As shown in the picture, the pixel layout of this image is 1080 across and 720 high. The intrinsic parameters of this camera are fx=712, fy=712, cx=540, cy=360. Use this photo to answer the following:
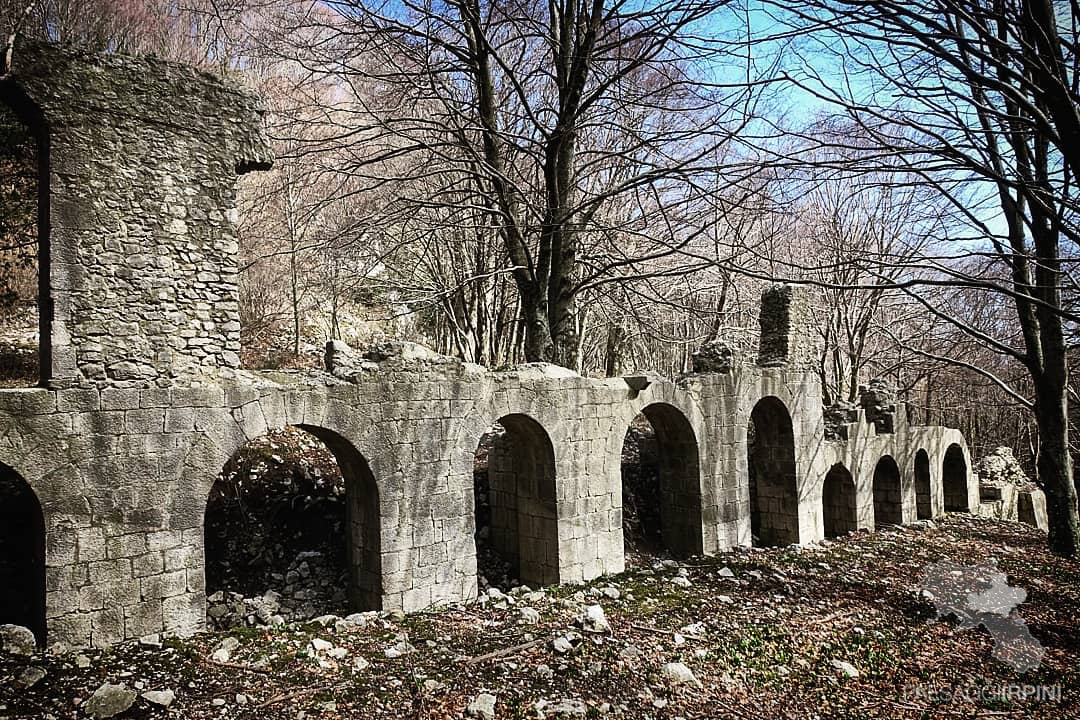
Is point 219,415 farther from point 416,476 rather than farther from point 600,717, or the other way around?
point 600,717

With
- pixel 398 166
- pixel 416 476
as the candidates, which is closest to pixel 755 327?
pixel 398 166

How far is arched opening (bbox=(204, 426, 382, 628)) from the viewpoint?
8141 mm

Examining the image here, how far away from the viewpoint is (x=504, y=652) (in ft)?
21.7

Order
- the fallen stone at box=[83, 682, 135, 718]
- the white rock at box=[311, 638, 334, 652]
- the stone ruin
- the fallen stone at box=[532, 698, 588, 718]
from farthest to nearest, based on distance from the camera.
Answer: the white rock at box=[311, 638, 334, 652] < the stone ruin < the fallen stone at box=[532, 698, 588, 718] < the fallen stone at box=[83, 682, 135, 718]

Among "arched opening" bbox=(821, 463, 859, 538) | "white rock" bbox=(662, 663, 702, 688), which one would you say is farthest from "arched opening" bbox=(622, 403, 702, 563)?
"white rock" bbox=(662, 663, 702, 688)

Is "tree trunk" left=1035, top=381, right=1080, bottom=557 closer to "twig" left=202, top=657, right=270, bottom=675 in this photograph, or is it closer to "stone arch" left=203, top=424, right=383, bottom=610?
"stone arch" left=203, top=424, right=383, bottom=610

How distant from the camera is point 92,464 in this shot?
6355 mm

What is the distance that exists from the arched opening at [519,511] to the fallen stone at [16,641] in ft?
17.0

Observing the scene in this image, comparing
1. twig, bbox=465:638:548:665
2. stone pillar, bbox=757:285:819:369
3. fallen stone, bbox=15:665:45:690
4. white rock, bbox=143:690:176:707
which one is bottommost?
twig, bbox=465:638:548:665

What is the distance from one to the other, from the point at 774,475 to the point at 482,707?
9.59 meters

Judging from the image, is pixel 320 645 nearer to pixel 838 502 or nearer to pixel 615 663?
pixel 615 663

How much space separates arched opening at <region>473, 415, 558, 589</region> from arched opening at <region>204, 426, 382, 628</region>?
2.07 m

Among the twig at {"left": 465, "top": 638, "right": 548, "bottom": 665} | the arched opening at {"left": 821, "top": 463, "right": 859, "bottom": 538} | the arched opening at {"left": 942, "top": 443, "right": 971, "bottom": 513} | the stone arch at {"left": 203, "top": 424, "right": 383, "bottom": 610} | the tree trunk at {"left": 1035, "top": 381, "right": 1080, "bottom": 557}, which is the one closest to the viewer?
the twig at {"left": 465, "top": 638, "right": 548, "bottom": 665}

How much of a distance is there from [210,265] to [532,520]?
5331mm
